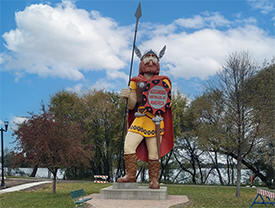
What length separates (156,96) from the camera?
11352mm

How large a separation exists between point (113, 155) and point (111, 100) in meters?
5.04

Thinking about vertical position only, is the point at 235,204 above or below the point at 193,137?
below

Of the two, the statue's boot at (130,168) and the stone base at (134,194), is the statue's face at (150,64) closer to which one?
the statue's boot at (130,168)

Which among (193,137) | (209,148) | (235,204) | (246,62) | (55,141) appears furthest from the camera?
(193,137)

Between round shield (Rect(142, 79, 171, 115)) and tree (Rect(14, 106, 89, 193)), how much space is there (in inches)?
172

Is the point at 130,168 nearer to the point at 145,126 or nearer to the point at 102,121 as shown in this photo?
the point at 145,126

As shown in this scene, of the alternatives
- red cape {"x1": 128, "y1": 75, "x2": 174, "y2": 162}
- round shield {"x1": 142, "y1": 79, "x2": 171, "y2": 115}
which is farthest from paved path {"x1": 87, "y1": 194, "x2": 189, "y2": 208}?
round shield {"x1": 142, "y1": 79, "x2": 171, "y2": 115}

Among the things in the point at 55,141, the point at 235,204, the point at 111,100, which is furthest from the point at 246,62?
the point at 111,100

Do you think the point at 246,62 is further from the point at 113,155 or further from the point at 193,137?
the point at 113,155

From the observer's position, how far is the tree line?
520 inches

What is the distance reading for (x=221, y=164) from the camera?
27.5m

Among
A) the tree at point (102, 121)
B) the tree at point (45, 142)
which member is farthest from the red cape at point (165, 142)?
the tree at point (102, 121)

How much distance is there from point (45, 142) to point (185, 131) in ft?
48.0

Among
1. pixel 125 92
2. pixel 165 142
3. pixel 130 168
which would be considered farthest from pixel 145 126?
pixel 130 168
